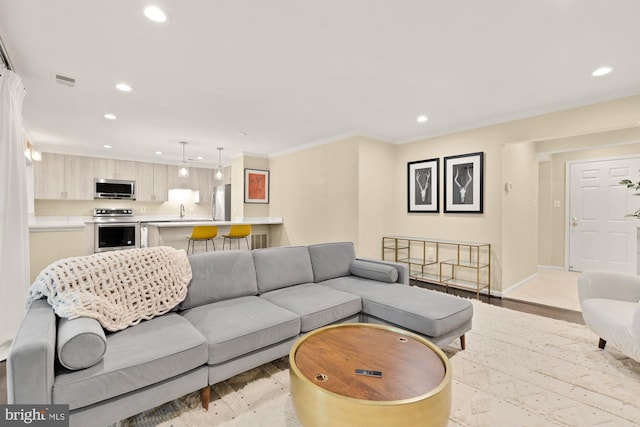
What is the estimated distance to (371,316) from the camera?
2.49 m

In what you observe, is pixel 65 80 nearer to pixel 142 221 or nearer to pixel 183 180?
pixel 142 221

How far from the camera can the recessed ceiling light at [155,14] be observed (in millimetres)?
1854

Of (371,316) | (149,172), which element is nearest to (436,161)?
(371,316)

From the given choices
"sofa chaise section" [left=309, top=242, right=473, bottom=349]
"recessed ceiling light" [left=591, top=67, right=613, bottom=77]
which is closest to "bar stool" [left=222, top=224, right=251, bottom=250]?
"sofa chaise section" [left=309, top=242, right=473, bottom=349]

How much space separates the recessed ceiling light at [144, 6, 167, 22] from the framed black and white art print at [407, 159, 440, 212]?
3991 mm

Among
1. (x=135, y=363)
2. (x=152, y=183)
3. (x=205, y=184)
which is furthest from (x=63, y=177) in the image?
(x=135, y=363)

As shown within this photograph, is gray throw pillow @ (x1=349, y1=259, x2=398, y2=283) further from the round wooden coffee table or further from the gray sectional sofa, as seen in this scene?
the round wooden coffee table

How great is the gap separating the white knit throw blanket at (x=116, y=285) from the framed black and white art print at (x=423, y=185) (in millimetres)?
3767

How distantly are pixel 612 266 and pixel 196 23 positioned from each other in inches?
265

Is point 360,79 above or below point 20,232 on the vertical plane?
above

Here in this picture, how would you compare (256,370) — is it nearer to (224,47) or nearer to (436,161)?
(224,47)

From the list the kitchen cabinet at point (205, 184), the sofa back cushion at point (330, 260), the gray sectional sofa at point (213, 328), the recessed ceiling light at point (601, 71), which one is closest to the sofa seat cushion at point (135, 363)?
the gray sectional sofa at point (213, 328)

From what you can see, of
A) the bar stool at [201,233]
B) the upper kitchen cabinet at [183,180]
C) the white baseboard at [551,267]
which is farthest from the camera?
the upper kitchen cabinet at [183,180]

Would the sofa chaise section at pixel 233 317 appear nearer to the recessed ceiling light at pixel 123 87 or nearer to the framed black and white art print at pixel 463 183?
the recessed ceiling light at pixel 123 87
